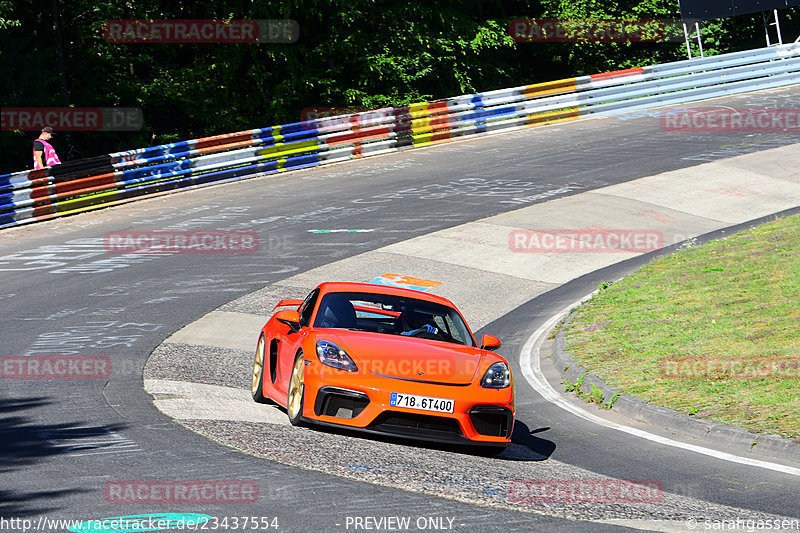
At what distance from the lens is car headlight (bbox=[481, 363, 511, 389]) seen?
334 inches

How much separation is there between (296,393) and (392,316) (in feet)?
4.55

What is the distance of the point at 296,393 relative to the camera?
28.0 ft

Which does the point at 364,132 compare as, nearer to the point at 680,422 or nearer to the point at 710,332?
the point at 710,332

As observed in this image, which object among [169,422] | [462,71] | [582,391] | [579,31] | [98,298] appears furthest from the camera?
[579,31]

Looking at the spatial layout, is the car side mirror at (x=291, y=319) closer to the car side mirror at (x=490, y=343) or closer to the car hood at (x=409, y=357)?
the car hood at (x=409, y=357)

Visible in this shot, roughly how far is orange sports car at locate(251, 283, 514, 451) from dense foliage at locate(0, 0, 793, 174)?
1930cm

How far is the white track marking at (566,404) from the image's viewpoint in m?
8.11

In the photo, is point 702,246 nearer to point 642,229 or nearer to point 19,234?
point 642,229

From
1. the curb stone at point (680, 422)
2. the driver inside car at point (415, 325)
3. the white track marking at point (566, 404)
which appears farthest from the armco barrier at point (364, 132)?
the driver inside car at point (415, 325)

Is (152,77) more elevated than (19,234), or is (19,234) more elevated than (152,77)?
(152,77)

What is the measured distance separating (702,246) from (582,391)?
24.2 ft

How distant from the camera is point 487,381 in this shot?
334 inches

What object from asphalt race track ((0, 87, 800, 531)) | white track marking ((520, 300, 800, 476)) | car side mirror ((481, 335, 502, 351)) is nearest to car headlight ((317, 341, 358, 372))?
asphalt race track ((0, 87, 800, 531))

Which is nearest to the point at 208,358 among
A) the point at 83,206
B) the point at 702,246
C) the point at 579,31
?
the point at 702,246
